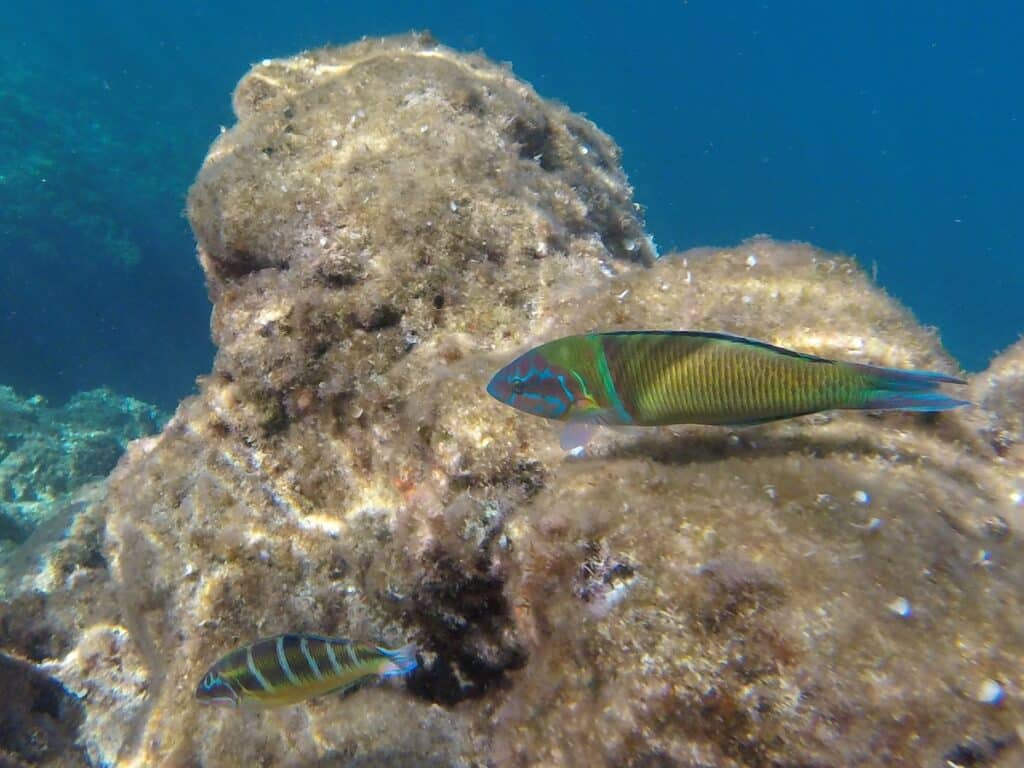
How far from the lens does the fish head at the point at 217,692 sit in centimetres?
234

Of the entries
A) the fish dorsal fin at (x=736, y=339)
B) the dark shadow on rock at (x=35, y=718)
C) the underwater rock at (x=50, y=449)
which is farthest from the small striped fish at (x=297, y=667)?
the underwater rock at (x=50, y=449)

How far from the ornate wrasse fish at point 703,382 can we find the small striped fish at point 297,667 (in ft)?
3.62

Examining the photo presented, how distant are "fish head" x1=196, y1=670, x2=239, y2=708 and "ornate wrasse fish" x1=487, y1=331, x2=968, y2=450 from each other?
5.32 feet

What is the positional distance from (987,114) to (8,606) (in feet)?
442

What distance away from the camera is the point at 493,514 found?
2.80 metres

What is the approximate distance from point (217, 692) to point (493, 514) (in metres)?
1.29

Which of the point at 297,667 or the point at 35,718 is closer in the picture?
the point at 297,667

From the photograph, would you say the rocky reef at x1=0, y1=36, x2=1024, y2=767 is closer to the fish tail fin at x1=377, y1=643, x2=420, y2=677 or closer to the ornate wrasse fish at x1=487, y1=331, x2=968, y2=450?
the ornate wrasse fish at x1=487, y1=331, x2=968, y2=450

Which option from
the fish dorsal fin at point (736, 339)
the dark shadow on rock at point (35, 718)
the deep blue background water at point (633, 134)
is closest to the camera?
the fish dorsal fin at point (736, 339)

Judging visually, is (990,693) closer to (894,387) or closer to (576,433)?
(894,387)

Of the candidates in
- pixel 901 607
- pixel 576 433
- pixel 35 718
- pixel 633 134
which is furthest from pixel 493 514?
pixel 633 134

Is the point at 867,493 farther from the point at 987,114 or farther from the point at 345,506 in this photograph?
the point at 987,114

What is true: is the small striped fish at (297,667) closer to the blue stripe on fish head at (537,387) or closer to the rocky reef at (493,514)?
the rocky reef at (493,514)

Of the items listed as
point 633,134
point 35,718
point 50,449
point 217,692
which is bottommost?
point 35,718
